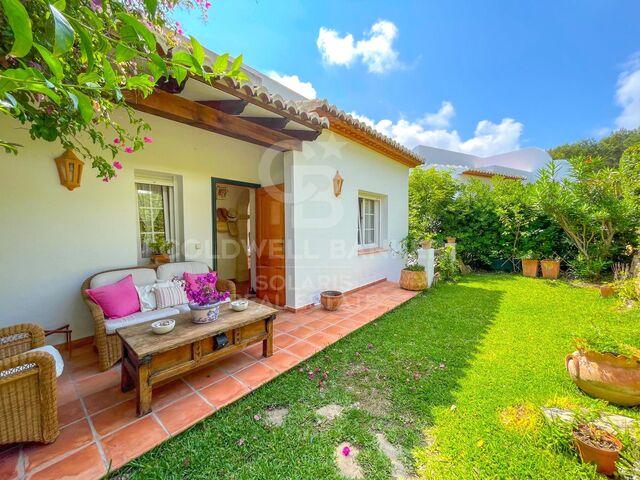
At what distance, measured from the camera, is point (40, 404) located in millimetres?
1942

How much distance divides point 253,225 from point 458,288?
559 centimetres

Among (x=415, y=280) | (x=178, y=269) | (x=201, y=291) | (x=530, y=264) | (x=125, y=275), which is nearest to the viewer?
(x=201, y=291)

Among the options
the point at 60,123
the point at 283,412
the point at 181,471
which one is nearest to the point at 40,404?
the point at 181,471

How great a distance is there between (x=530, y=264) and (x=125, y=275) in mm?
10479

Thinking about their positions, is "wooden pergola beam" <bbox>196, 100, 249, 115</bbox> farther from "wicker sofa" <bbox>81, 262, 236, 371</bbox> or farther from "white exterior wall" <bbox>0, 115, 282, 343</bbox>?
"wicker sofa" <bbox>81, 262, 236, 371</bbox>

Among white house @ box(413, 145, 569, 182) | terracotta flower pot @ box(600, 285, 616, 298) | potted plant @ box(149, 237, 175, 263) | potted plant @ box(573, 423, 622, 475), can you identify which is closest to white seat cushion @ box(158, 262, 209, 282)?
potted plant @ box(149, 237, 175, 263)

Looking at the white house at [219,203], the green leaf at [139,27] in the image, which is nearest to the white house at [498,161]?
the white house at [219,203]

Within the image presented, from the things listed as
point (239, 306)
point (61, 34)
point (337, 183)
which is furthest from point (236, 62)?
point (337, 183)

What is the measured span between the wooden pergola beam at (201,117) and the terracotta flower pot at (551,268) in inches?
335

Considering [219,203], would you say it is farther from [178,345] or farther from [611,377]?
[611,377]

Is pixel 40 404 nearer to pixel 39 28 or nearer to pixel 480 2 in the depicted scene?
pixel 39 28

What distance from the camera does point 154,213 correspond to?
14.8 ft

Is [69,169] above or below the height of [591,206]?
above

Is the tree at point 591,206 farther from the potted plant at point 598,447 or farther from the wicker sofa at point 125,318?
the wicker sofa at point 125,318
